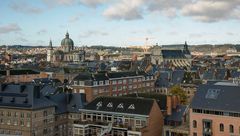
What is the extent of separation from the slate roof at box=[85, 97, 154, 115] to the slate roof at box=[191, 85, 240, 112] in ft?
24.5

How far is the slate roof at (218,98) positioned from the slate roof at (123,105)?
7.48 metres

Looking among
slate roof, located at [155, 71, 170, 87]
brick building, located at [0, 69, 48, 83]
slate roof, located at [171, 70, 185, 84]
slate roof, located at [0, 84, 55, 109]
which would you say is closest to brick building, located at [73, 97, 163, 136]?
slate roof, located at [0, 84, 55, 109]

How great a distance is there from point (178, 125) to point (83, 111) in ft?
53.7

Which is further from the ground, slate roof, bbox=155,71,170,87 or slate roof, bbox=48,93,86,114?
slate roof, bbox=155,71,170,87

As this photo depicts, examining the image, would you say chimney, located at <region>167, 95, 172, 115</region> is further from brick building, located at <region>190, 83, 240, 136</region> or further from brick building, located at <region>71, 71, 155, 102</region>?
brick building, located at <region>71, 71, 155, 102</region>

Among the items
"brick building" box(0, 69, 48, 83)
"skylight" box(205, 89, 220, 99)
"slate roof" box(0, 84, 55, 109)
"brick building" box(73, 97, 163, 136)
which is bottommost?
"brick building" box(73, 97, 163, 136)

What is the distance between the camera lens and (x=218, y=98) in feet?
190

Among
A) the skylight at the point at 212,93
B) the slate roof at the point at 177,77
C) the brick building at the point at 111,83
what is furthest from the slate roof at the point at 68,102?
the slate roof at the point at 177,77

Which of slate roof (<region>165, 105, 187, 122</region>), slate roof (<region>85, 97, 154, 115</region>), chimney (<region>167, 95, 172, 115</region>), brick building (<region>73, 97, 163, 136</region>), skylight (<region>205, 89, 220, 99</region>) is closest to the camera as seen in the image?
skylight (<region>205, 89, 220, 99</region>)

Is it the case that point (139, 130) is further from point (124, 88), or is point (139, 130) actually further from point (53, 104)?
point (124, 88)

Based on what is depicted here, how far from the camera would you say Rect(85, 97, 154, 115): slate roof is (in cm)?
6112

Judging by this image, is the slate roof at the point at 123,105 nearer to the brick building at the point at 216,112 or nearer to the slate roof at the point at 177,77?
→ the brick building at the point at 216,112

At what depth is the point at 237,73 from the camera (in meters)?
118

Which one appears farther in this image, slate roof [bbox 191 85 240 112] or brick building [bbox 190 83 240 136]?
slate roof [bbox 191 85 240 112]
